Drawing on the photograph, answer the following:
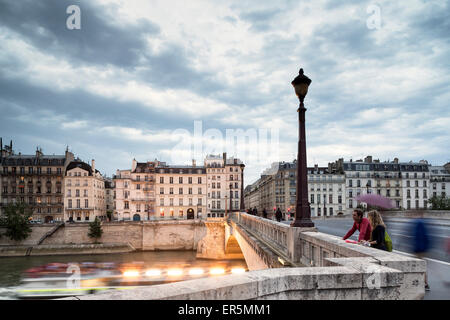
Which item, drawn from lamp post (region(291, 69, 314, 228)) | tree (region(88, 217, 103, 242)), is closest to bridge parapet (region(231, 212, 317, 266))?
lamp post (region(291, 69, 314, 228))

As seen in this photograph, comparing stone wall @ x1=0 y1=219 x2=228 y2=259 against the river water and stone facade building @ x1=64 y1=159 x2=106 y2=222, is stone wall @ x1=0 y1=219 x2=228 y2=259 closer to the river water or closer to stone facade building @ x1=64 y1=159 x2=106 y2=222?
the river water

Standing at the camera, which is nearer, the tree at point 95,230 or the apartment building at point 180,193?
the tree at point 95,230

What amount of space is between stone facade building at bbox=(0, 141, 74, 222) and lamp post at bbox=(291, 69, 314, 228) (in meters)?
73.1

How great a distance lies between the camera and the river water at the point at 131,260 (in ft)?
142

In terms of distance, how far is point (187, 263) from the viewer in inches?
1813

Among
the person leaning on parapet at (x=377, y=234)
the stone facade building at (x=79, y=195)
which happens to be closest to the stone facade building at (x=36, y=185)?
Result: the stone facade building at (x=79, y=195)

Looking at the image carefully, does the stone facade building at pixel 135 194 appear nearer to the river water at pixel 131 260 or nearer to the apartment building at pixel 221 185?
the apartment building at pixel 221 185

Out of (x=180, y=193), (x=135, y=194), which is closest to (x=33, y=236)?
(x=135, y=194)

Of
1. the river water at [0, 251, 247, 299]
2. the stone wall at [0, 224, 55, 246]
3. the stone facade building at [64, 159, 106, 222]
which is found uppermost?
the stone facade building at [64, 159, 106, 222]

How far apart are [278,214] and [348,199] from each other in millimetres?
53624

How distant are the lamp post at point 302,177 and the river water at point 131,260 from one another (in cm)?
3539

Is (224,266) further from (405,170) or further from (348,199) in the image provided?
(405,170)

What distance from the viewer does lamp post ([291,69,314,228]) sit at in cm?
820
